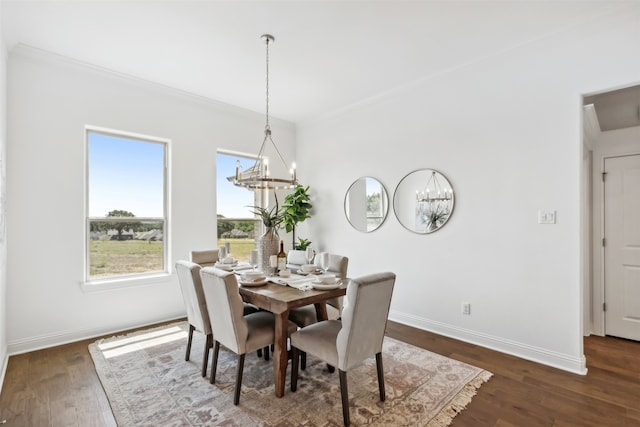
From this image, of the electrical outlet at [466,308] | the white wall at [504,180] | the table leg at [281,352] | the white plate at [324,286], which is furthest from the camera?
the electrical outlet at [466,308]

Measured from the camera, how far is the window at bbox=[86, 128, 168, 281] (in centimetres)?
358

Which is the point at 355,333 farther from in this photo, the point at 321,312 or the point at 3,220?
the point at 3,220

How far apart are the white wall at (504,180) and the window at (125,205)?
2.74 m

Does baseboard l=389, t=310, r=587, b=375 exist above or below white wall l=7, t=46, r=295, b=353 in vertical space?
below

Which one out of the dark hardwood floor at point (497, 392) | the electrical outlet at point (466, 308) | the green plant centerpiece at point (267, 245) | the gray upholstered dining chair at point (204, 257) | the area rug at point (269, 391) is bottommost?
the dark hardwood floor at point (497, 392)

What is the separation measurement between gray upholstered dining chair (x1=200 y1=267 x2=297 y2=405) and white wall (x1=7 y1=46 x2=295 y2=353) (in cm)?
187

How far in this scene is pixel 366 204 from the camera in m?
4.30

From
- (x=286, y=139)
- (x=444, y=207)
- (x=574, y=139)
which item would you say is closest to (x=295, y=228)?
(x=286, y=139)

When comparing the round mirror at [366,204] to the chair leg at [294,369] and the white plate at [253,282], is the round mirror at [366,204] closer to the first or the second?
the white plate at [253,282]

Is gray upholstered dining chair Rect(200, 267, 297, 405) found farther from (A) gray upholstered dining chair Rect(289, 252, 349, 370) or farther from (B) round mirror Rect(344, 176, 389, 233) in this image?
(B) round mirror Rect(344, 176, 389, 233)

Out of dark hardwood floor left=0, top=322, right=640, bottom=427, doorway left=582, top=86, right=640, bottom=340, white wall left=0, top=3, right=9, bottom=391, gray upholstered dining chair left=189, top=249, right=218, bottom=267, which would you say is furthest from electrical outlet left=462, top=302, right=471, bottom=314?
white wall left=0, top=3, right=9, bottom=391

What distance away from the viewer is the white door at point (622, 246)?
11.1ft

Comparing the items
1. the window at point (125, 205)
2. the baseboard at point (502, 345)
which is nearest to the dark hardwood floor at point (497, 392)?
the baseboard at point (502, 345)

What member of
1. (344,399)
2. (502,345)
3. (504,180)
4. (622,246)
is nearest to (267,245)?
(344,399)
